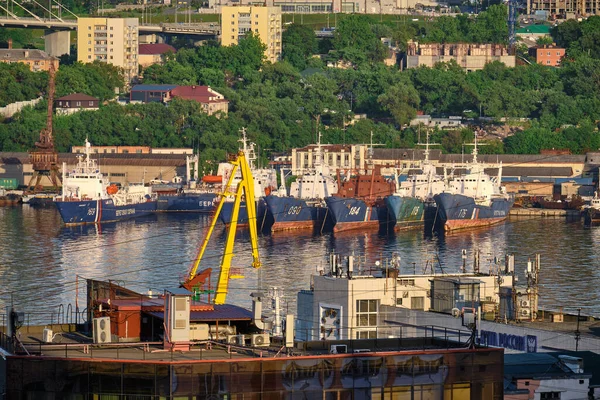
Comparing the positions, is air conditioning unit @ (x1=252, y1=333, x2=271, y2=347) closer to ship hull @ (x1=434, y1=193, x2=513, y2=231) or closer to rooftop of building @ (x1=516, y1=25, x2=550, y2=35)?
ship hull @ (x1=434, y1=193, x2=513, y2=231)

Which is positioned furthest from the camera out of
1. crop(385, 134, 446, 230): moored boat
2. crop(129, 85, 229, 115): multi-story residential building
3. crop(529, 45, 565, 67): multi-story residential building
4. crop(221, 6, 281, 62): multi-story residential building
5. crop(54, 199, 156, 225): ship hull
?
crop(529, 45, 565, 67): multi-story residential building

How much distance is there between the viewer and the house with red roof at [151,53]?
395 ft

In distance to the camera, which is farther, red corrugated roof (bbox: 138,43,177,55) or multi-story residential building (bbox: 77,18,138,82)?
red corrugated roof (bbox: 138,43,177,55)

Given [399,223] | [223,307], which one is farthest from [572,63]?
[223,307]

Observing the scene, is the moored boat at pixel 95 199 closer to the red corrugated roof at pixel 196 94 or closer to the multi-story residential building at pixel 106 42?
the red corrugated roof at pixel 196 94

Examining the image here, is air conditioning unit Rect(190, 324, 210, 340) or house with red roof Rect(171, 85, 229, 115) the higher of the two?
house with red roof Rect(171, 85, 229, 115)

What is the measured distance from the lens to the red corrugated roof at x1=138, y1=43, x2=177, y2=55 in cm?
12112

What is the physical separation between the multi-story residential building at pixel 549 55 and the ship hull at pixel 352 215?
51861 mm

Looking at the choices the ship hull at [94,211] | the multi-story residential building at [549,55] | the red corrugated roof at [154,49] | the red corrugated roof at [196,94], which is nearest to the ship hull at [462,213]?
the ship hull at [94,211]

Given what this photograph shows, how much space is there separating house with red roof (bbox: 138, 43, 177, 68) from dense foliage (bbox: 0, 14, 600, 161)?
217cm

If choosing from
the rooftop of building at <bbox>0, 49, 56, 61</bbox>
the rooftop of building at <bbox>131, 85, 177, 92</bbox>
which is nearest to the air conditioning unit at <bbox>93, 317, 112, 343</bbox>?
the rooftop of building at <bbox>131, 85, 177, 92</bbox>

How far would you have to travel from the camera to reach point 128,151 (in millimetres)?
98688

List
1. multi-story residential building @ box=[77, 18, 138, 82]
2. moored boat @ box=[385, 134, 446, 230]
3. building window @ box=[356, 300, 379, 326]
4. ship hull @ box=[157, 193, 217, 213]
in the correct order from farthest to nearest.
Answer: multi-story residential building @ box=[77, 18, 138, 82]
ship hull @ box=[157, 193, 217, 213]
moored boat @ box=[385, 134, 446, 230]
building window @ box=[356, 300, 379, 326]

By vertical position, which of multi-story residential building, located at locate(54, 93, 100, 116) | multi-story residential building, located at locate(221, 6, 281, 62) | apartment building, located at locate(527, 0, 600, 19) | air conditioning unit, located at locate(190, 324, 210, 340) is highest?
apartment building, located at locate(527, 0, 600, 19)
